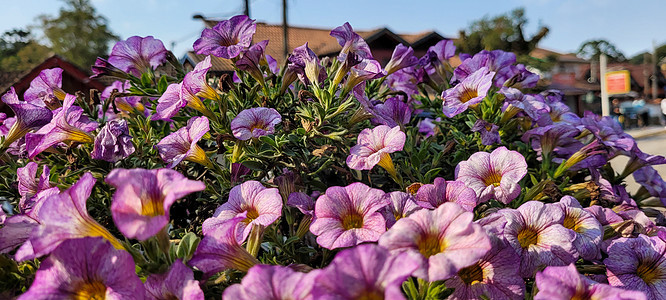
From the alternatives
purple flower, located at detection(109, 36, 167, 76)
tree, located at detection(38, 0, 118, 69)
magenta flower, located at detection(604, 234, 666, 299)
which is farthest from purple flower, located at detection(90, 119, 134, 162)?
tree, located at detection(38, 0, 118, 69)

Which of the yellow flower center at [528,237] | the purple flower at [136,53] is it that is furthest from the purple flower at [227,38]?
the yellow flower center at [528,237]

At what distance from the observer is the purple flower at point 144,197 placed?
1.93ft

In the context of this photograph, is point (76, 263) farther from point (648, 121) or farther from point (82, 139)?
point (648, 121)

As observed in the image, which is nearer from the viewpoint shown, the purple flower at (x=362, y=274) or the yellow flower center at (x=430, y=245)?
the purple flower at (x=362, y=274)

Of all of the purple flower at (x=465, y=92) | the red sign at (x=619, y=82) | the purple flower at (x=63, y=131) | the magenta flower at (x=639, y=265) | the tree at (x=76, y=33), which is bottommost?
the red sign at (x=619, y=82)

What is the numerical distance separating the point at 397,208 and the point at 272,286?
37 cm

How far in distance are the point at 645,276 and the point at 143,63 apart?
1351 mm

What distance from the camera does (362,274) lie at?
0.57 metres

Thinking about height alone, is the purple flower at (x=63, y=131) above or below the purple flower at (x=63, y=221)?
above

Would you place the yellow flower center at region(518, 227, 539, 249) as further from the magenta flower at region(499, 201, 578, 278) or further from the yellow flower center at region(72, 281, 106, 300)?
the yellow flower center at region(72, 281, 106, 300)

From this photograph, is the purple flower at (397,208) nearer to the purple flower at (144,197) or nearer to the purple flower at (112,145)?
the purple flower at (144,197)

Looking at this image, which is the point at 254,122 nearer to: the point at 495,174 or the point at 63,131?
the point at 63,131

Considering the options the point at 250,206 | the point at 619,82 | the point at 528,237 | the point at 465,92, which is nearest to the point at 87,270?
the point at 250,206

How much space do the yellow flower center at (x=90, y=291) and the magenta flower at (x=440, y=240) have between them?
41 cm
